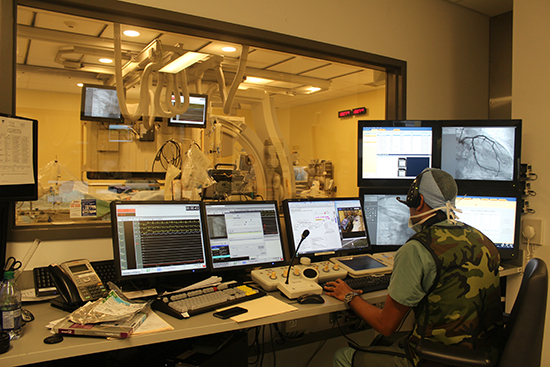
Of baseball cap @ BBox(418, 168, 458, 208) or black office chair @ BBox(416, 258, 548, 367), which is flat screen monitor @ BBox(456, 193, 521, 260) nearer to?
baseball cap @ BBox(418, 168, 458, 208)

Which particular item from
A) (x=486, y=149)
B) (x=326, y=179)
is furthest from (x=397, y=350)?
(x=326, y=179)

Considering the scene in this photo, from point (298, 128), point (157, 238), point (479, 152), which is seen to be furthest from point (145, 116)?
point (298, 128)

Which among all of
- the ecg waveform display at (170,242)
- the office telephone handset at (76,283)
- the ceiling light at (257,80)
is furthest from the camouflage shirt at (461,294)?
the ceiling light at (257,80)

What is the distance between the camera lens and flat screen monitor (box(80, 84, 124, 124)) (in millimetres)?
2363

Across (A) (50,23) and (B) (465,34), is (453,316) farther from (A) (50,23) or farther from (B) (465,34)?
(B) (465,34)

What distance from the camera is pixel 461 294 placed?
1312mm

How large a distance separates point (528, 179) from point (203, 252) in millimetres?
2255

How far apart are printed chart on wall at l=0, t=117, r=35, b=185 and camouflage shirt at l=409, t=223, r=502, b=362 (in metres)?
1.67

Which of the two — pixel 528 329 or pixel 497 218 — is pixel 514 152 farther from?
pixel 528 329

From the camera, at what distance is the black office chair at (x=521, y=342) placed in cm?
119

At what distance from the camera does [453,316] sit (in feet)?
4.35

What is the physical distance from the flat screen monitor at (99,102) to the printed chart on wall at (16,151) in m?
0.68

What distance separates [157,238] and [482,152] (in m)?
2.16

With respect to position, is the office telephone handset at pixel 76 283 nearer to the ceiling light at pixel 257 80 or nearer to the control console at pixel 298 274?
the control console at pixel 298 274
